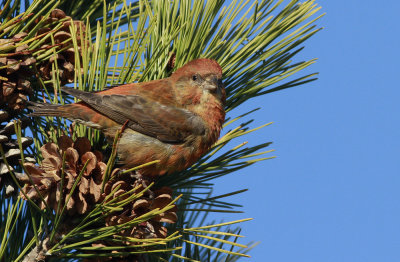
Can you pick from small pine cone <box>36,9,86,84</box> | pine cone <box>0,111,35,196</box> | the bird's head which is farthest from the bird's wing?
pine cone <box>0,111,35,196</box>

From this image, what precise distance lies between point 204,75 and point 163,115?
1.40 ft

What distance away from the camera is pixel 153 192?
2252mm

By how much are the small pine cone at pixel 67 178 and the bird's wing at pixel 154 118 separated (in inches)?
27.5

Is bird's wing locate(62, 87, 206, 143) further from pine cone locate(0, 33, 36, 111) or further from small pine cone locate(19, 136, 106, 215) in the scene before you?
small pine cone locate(19, 136, 106, 215)

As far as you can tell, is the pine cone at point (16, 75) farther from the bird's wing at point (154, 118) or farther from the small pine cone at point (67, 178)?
the bird's wing at point (154, 118)

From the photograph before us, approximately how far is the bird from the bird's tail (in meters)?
0.02

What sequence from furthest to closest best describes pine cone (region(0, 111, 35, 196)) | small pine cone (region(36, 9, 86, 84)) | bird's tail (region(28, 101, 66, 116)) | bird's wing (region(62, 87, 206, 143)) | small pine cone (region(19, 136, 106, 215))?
bird's wing (region(62, 87, 206, 143)) → small pine cone (region(36, 9, 86, 84)) → bird's tail (region(28, 101, 66, 116)) → pine cone (region(0, 111, 35, 196)) → small pine cone (region(19, 136, 106, 215))

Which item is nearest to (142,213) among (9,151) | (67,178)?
(67,178)

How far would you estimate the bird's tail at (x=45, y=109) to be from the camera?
2.27 meters

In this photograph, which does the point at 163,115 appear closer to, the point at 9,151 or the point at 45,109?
the point at 45,109

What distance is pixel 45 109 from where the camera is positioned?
2295 mm

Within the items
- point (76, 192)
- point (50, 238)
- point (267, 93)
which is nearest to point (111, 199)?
point (76, 192)

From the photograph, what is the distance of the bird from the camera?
2543 millimetres

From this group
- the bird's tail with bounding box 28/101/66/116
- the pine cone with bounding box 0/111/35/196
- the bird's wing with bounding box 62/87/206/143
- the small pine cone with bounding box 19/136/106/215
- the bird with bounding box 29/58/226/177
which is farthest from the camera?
the bird's wing with bounding box 62/87/206/143
